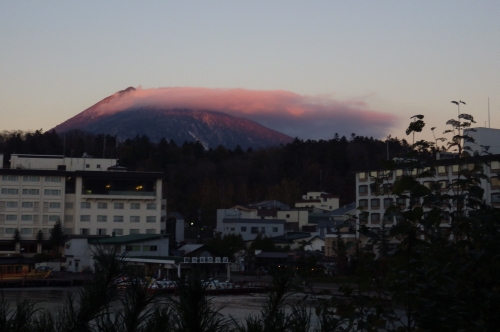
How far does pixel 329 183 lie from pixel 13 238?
45.2 meters

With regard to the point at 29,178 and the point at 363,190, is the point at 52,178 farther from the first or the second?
the point at 363,190

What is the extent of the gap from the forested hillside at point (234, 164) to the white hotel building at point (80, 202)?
1979 centimetres

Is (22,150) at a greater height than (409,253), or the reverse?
(22,150)

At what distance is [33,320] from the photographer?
4.93 metres

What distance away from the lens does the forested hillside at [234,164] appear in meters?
80.3

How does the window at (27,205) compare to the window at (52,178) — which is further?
the window at (52,178)

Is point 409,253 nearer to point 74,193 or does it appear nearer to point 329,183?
point 74,193

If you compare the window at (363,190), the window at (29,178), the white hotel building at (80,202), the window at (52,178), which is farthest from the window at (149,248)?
the window at (363,190)

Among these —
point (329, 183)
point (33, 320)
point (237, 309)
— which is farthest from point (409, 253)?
point (329, 183)

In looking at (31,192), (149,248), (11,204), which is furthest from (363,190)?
(11,204)

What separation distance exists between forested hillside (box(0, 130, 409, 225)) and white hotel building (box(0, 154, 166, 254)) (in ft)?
64.9

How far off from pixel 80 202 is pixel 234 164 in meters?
40.7

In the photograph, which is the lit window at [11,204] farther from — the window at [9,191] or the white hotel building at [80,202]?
the window at [9,191]

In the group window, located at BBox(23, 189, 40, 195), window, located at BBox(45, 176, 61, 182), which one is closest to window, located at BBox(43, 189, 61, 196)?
window, located at BBox(23, 189, 40, 195)
